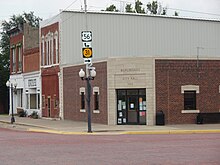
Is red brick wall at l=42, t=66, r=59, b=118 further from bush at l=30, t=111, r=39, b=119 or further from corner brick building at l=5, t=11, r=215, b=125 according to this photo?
bush at l=30, t=111, r=39, b=119

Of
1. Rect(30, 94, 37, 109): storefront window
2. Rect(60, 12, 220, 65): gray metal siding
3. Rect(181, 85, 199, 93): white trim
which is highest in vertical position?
Rect(60, 12, 220, 65): gray metal siding

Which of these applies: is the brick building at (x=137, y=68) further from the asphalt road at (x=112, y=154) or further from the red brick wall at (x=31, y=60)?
the asphalt road at (x=112, y=154)

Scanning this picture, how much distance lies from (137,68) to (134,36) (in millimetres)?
13659

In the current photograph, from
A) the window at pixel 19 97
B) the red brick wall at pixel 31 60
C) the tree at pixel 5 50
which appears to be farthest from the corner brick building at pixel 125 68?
the tree at pixel 5 50

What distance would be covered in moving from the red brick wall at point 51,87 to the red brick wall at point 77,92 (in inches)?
72.4

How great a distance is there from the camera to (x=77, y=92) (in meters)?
42.8

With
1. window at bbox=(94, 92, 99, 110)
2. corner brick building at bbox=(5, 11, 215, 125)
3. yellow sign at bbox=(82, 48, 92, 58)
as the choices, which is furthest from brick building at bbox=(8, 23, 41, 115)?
yellow sign at bbox=(82, 48, 92, 58)

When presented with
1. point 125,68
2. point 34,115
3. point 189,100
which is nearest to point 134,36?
point 34,115

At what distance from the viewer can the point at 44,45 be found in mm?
50406

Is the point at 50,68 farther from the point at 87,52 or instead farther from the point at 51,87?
the point at 87,52

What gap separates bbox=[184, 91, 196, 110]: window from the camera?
1442 inches

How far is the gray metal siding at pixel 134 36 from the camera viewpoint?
46688 mm

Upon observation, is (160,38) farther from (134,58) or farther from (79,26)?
(134,58)

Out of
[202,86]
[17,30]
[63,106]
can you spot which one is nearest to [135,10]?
[17,30]
